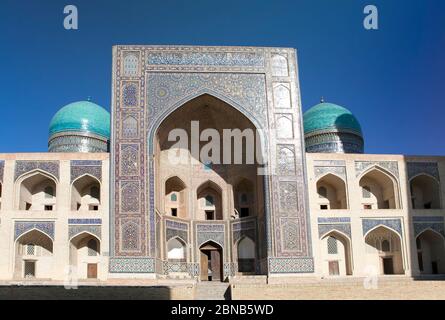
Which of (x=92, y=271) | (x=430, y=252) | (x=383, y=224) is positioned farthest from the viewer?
(x=430, y=252)

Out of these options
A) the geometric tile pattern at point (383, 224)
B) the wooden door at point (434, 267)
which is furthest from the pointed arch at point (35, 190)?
→ the wooden door at point (434, 267)

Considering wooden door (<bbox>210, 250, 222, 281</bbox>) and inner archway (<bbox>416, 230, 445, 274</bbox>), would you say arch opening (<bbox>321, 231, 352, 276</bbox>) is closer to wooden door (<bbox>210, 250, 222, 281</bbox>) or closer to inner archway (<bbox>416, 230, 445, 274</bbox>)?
inner archway (<bbox>416, 230, 445, 274</bbox>)

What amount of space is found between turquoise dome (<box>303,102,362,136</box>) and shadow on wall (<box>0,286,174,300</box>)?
11128 millimetres

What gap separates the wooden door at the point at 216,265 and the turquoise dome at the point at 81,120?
6547 millimetres

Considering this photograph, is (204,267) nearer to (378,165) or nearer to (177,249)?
(177,249)

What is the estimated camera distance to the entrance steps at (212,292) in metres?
13.9

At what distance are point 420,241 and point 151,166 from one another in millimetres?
9035

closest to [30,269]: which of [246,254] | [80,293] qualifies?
[80,293]

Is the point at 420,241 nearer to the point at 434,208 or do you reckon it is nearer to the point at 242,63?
the point at 434,208

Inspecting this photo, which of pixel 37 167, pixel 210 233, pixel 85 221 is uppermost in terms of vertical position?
pixel 37 167

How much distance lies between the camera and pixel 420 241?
17719 mm

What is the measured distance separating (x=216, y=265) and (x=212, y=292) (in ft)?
10.8

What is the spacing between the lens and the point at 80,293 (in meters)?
12.3

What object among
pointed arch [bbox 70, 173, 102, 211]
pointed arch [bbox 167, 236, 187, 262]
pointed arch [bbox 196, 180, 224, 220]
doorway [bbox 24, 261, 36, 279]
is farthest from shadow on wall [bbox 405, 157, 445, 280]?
doorway [bbox 24, 261, 36, 279]
